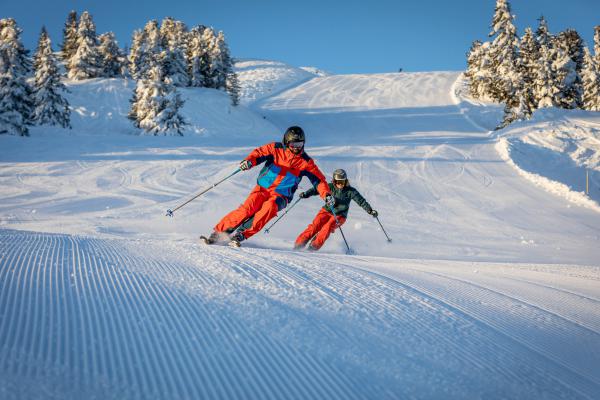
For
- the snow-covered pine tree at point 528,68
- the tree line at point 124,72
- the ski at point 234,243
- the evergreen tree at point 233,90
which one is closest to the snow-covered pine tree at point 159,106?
the tree line at point 124,72

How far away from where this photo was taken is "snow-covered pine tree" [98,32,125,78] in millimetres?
49219

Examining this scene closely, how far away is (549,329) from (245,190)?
10155mm

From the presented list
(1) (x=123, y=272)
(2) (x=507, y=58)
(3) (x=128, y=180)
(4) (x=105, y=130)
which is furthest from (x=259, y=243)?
(2) (x=507, y=58)

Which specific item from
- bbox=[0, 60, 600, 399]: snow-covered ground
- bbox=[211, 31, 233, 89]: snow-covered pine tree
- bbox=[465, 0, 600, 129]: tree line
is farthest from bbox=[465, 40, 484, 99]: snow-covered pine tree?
bbox=[0, 60, 600, 399]: snow-covered ground

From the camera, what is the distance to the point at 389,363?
1902 millimetres

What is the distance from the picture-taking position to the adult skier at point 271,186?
21.2ft

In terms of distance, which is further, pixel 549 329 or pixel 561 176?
pixel 561 176

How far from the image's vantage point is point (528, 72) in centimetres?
3434

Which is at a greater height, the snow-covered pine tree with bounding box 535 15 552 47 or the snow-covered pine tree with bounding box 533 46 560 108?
the snow-covered pine tree with bounding box 535 15 552 47

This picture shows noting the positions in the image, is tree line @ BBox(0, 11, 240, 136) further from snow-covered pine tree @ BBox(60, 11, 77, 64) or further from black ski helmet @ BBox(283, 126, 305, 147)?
black ski helmet @ BBox(283, 126, 305, 147)

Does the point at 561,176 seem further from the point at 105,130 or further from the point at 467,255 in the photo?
the point at 105,130

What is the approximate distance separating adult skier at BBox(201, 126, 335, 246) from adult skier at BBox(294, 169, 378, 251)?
1.15 metres

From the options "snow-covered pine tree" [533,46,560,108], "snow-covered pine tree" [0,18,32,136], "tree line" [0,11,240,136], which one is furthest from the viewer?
"snow-covered pine tree" [533,46,560,108]

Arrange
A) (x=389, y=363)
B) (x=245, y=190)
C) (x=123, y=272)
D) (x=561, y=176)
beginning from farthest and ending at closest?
(x=561, y=176), (x=245, y=190), (x=123, y=272), (x=389, y=363)
